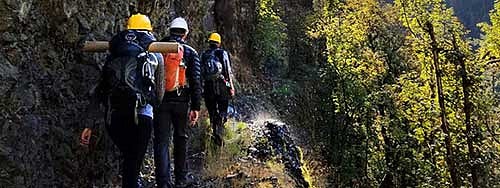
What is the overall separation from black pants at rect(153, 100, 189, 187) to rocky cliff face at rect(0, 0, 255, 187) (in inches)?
32.2

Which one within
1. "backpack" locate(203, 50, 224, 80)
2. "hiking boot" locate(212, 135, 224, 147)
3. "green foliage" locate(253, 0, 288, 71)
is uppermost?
"green foliage" locate(253, 0, 288, 71)

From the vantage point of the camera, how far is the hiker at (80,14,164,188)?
5.51 m

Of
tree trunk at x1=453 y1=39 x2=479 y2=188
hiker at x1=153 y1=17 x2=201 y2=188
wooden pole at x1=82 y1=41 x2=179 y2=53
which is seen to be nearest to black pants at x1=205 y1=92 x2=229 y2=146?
hiker at x1=153 y1=17 x2=201 y2=188

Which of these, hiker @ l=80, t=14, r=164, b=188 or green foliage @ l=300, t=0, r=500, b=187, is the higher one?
green foliage @ l=300, t=0, r=500, b=187

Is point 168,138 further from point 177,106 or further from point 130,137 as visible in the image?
point 130,137

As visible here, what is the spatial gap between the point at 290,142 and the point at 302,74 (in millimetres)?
18262

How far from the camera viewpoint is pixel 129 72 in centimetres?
550

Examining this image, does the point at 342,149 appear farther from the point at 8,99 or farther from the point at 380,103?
the point at 8,99

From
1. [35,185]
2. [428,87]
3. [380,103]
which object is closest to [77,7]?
[35,185]

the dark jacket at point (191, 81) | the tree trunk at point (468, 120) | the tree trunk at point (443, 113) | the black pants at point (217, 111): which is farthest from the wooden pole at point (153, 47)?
the tree trunk at point (468, 120)

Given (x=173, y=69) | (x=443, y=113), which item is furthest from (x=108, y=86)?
(x=443, y=113)

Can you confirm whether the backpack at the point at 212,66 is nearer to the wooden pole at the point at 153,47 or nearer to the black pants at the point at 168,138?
the black pants at the point at 168,138

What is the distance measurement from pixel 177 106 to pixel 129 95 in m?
1.14

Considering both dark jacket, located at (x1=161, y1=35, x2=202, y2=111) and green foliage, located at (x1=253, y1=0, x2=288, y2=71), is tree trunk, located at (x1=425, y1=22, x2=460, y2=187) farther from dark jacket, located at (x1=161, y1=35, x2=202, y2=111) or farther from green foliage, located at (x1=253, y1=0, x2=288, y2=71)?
dark jacket, located at (x1=161, y1=35, x2=202, y2=111)
